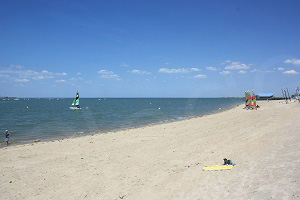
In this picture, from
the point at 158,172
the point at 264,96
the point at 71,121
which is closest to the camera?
the point at 158,172

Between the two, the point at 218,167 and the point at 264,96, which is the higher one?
the point at 264,96

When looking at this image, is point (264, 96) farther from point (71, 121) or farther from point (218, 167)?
point (218, 167)

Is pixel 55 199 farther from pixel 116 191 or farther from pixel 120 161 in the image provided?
→ pixel 120 161

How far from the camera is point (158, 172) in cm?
1077

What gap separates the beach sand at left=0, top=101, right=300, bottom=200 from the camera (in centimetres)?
814

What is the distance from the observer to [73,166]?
12.4 m

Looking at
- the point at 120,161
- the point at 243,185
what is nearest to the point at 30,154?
the point at 120,161

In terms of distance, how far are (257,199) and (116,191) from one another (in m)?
5.21

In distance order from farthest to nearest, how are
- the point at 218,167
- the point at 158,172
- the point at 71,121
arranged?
the point at 71,121
the point at 158,172
the point at 218,167

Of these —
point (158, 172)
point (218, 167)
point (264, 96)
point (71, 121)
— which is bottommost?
point (71, 121)

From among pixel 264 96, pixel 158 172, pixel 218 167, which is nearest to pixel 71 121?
pixel 158 172

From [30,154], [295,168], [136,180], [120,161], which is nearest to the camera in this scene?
[295,168]

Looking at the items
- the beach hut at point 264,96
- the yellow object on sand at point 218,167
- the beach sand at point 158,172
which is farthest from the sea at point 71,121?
the beach hut at point 264,96

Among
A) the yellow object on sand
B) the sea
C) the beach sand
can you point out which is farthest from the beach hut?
the yellow object on sand
